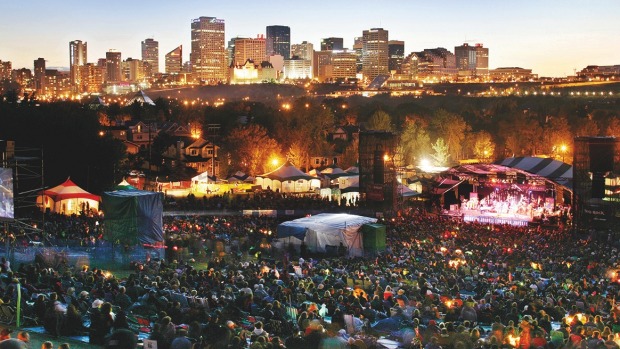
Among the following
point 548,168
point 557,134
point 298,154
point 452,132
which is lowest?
point 298,154

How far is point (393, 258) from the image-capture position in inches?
726

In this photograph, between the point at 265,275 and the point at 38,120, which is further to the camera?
the point at 38,120

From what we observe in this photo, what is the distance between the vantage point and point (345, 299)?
472 inches

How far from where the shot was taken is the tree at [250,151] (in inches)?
1922

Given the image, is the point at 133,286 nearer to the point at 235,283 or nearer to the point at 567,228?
the point at 235,283

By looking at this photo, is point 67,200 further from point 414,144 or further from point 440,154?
point 414,144

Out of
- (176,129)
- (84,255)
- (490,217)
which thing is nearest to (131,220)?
(84,255)

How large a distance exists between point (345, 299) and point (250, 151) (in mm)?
37475

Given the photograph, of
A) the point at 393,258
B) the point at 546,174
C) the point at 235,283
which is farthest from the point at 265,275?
the point at 546,174

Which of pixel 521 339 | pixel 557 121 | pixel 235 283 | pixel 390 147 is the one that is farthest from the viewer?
pixel 557 121

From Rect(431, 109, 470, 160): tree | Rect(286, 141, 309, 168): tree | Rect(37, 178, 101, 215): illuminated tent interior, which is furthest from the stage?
Rect(431, 109, 470, 160): tree

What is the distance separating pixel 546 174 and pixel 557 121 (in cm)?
3419

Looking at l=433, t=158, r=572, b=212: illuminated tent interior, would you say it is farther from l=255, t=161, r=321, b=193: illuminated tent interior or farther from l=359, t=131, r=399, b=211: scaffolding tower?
l=255, t=161, r=321, b=193: illuminated tent interior

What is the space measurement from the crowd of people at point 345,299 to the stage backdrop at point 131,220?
2.41 feet
